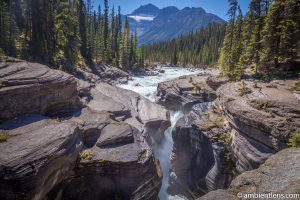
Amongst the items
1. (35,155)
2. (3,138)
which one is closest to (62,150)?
(35,155)

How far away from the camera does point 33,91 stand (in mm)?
14797

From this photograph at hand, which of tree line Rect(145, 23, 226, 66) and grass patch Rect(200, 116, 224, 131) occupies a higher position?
tree line Rect(145, 23, 226, 66)

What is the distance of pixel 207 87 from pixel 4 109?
81.0 ft

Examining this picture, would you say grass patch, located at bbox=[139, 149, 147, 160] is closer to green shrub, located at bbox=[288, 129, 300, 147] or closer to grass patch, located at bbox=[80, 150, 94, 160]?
grass patch, located at bbox=[80, 150, 94, 160]

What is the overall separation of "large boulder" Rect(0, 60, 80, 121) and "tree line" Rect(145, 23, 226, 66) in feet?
288

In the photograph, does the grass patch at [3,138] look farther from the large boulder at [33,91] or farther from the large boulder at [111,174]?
the large boulder at [111,174]

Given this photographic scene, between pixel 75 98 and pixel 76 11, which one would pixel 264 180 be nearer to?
pixel 75 98

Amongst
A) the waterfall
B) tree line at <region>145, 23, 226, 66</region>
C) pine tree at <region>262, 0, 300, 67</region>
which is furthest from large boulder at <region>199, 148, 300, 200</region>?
tree line at <region>145, 23, 226, 66</region>

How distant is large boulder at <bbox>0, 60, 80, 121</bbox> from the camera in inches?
534

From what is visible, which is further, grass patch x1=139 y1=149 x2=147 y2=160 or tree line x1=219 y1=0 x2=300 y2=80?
tree line x1=219 y1=0 x2=300 y2=80

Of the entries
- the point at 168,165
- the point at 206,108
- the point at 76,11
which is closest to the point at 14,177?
the point at 168,165

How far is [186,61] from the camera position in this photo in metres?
116

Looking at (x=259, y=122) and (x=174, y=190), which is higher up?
(x=259, y=122)

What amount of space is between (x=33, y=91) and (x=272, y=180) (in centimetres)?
1463
